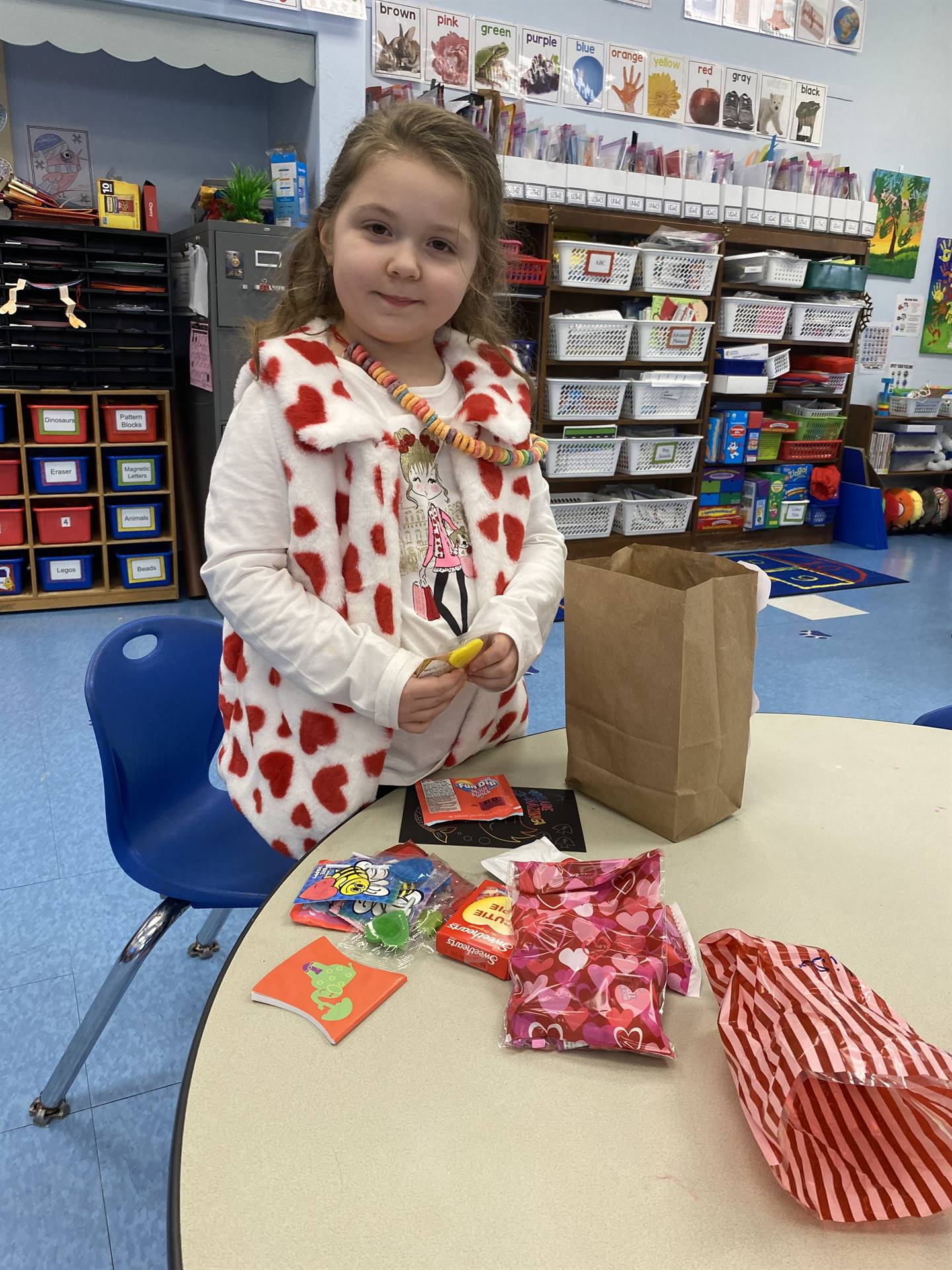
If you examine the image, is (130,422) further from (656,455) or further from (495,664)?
(495,664)

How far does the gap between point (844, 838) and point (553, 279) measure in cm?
357

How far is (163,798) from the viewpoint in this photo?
4.45 feet

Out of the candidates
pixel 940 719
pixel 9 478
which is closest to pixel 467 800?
pixel 940 719

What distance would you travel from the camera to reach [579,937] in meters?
0.68

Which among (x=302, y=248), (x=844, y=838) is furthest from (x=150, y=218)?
(x=844, y=838)

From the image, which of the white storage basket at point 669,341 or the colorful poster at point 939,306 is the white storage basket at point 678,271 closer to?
the white storage basket at point 669,341

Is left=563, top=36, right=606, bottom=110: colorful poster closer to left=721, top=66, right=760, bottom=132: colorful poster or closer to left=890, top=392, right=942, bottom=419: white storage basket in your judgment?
left=721, top=66, right=760, bottom=132: colorful poster

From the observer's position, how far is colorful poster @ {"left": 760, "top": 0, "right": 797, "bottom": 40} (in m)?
4.56

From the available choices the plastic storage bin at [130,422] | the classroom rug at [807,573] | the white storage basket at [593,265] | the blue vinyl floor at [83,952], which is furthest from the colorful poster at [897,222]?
the plastic storage bin at [130,422]

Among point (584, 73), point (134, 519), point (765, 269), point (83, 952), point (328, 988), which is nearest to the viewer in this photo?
point (328, 988)

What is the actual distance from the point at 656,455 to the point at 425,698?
3699 mm

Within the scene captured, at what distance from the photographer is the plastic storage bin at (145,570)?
3.64m

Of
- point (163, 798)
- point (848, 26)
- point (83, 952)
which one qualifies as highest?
point (848, 26)

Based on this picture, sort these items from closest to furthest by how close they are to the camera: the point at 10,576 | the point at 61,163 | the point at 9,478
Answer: the point at 9,478 < the point at 10,576 < the point at 61,163
